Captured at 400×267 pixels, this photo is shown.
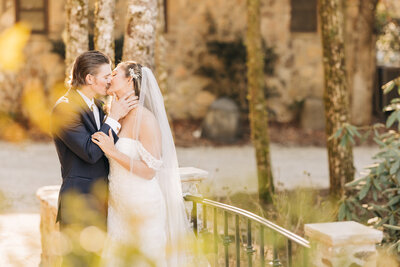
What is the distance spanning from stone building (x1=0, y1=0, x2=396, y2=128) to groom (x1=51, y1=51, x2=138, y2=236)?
463 inches

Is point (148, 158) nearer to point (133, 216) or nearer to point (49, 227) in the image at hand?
point (133, 216)

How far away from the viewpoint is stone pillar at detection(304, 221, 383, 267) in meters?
2.97

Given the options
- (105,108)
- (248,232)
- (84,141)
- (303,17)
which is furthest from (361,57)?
(84,141)

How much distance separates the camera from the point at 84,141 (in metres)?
3.86

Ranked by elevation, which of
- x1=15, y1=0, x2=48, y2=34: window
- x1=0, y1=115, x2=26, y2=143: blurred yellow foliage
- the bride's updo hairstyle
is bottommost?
x1=0, y1=115, x2=26, y2=143: blurred yellow foliage

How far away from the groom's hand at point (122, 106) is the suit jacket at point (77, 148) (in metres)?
0.10

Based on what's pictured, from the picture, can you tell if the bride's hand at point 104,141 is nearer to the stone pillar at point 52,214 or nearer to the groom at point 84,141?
the groom at point 84,141

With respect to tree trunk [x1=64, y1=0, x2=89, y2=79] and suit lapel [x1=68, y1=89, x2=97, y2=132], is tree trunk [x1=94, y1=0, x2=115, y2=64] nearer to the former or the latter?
tree trunk [x1=64, y1=0, x2=89, y2=79]

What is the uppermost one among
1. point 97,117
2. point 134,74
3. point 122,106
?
point 134,74

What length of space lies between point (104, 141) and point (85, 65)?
0.59 metres

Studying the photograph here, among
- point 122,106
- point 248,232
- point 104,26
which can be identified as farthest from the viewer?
point 104,26

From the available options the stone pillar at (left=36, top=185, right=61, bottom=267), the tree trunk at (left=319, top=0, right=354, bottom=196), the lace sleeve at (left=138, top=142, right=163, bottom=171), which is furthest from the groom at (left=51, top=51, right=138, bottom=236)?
the tree trunk at (left=319, top=0, right=354, bottom=196)

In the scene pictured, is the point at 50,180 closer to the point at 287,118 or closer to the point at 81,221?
the point at 81,221

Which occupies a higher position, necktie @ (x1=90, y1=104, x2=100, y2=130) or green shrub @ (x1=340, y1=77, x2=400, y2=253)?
necktie @ (x1=90, y1=104, x2=100, y2=130)
